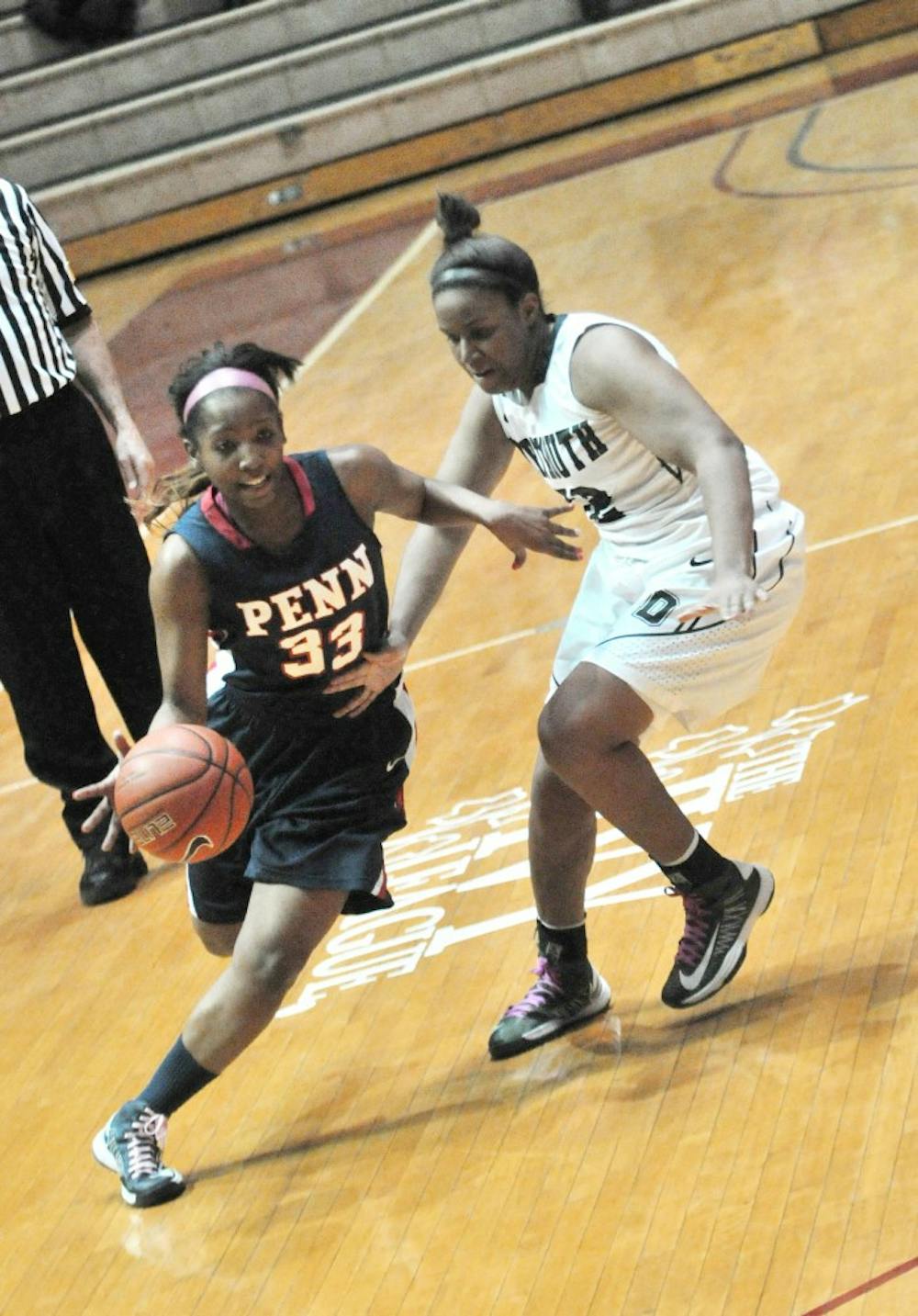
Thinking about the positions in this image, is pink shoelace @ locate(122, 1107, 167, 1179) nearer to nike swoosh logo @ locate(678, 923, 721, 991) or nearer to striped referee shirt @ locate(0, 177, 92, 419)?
nike swoosh logo @ locate(678, 923, 721, 991)

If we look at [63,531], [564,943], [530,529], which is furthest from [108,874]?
[530,529]

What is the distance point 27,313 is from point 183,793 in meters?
1.90

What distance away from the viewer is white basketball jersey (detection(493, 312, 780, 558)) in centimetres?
307

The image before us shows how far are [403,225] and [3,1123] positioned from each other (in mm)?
10233

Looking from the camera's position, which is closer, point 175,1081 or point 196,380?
point 196,380

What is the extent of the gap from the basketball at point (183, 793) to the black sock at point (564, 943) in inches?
25.3

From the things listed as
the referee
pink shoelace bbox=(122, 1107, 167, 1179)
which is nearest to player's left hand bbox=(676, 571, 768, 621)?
pink shoelace bbox=(122, 1107, 167, 1179)

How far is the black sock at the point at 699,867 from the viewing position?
3.18 metres

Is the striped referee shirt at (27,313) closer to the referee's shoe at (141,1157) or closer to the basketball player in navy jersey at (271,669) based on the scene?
the basketball player in navy jersey at (271,669)

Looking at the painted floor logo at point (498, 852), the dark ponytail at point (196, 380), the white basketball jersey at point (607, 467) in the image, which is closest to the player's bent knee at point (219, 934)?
the painted floor logo at point (498, 852)

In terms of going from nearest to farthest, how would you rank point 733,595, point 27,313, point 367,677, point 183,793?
point 733,595
point 183,793
point 367,677
point 27,313

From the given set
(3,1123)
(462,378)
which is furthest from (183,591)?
(462,378)

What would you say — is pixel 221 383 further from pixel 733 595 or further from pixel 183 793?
pixel 733 595

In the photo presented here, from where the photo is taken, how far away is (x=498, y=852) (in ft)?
13.6
